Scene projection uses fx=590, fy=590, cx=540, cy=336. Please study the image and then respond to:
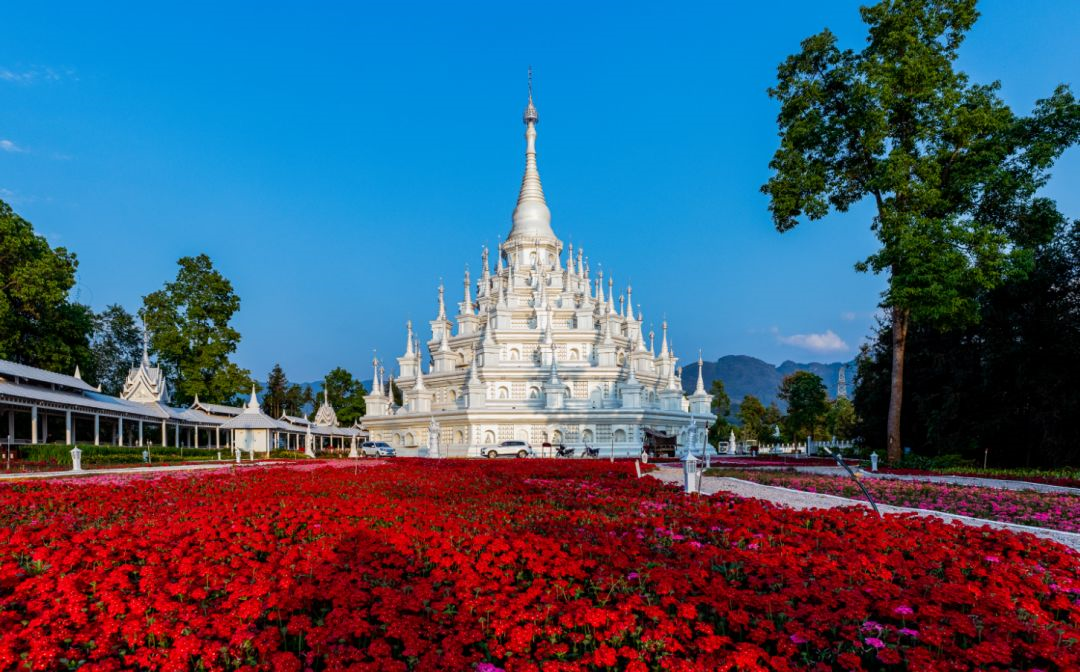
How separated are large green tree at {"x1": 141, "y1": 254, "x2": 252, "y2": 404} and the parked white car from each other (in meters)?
24.3

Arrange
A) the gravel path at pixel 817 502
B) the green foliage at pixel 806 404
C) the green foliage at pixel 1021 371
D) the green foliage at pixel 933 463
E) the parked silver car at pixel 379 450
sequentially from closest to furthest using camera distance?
the gravel path at pixel 817 502 < the green foliage at pixel 1021 371 < the green foliage at pixel 933 463 < the parked silver car at pixel 379 450 < the green foliage at pixel 806 404

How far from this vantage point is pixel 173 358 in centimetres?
5006

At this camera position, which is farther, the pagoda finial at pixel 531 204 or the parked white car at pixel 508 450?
Result: the pagoda finial at pixel 531 204

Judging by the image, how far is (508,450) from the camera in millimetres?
37750

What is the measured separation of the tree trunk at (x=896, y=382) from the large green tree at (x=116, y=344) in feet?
235

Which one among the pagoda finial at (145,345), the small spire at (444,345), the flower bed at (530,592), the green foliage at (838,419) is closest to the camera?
the flower bed at (530,592)

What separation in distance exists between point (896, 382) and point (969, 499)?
1151 cm

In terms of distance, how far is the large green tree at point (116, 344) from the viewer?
6475 centimetres

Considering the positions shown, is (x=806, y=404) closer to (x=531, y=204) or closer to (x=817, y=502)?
(x=531, y=204)

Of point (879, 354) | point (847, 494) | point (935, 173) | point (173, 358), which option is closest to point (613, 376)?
point (879, 354)

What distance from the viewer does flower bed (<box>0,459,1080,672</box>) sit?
445 cm

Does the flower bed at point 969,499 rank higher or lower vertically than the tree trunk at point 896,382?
lower

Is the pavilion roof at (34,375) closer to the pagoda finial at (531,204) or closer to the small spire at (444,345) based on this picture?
the small spire at (444,345)

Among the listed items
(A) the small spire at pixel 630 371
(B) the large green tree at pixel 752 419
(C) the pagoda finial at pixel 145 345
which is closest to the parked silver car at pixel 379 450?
(A) the small spire at pixel 630 371
